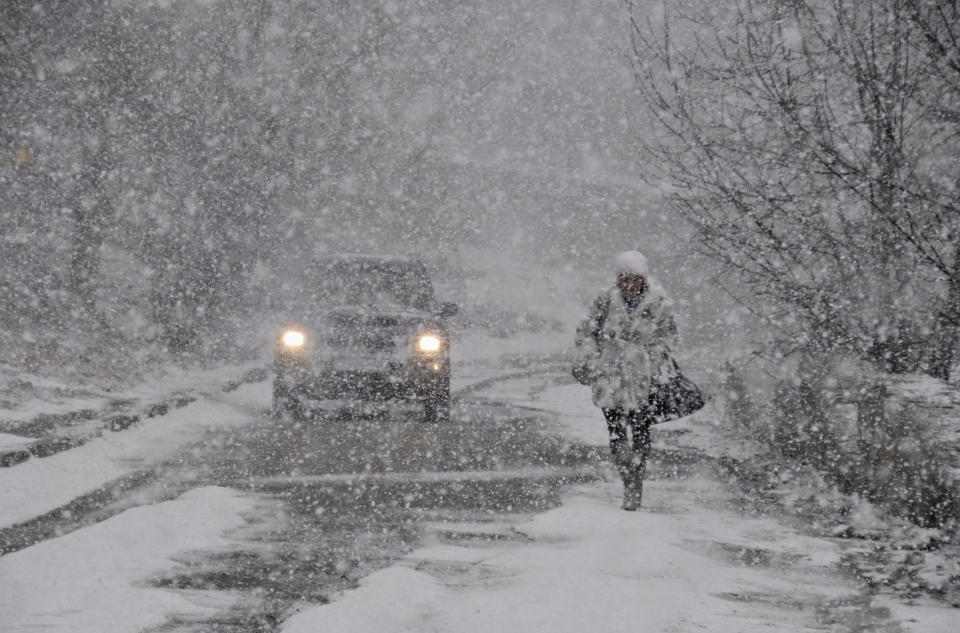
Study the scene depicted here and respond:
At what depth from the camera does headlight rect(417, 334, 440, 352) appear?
12305mm

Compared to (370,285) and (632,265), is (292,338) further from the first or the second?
(632,265)

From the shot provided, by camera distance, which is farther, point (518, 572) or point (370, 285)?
point (370, 285)

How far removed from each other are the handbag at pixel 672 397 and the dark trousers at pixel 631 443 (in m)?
0.09

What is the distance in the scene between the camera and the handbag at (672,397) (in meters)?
7.85

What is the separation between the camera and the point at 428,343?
12336 mm

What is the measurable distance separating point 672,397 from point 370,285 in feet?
20.1

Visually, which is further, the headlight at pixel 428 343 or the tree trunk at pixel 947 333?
the headlight at pixel 428 343

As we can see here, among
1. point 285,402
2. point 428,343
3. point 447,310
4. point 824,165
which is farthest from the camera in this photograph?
point 447,310

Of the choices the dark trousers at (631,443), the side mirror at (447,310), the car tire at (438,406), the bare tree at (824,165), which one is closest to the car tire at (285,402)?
the car tire at (438,406)

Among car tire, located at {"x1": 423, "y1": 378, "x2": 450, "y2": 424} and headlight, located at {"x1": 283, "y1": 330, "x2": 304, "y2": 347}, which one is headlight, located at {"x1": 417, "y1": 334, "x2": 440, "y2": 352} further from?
headlight, located at {"x1": 283, "y1": 330, "x2": 304, "y2": 347}

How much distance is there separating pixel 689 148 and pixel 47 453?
5.71 metres

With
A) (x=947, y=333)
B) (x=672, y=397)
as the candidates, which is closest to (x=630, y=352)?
(x=672, y=397)

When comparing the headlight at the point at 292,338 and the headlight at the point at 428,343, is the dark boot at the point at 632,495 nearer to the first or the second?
the headlight at the point at 428,343

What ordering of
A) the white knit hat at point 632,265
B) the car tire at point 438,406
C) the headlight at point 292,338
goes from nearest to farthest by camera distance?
the white knit hat at point 632,265, the headlight at point 292,338, the car tire at point 438,406
